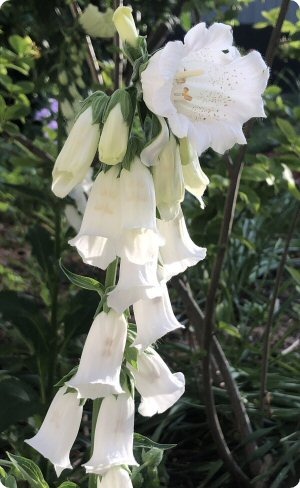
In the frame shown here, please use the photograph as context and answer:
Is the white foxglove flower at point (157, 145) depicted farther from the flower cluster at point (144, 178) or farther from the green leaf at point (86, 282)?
the green leaf at point (86, 282)

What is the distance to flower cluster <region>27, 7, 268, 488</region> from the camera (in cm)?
74

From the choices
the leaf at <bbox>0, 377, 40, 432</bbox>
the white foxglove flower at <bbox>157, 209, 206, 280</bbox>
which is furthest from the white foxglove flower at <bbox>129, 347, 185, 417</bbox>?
the leaf at <bbox>0, 377, 40, 432</bbox>

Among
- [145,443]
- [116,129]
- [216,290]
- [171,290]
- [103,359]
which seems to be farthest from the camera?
[171,290]

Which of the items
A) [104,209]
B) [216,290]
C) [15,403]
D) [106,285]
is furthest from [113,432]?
[216,290]

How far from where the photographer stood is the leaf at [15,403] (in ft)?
4.60

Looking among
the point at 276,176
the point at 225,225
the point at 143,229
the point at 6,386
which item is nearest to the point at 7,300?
the point at 6,386

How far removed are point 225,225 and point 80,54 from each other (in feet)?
1.98

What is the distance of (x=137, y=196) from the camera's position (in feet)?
2.51

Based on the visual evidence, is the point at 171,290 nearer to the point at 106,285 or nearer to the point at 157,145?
the point at 106,285

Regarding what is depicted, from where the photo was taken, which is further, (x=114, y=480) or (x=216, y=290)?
(x=216, y=290)

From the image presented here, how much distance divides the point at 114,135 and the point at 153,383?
0.34 meters

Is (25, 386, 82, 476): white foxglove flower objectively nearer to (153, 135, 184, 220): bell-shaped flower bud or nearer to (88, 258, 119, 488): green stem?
(88, 258, 119, 488): green stem

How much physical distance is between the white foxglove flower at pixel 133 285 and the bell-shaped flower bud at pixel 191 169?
96mm

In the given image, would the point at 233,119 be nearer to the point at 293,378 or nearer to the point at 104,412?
the point at 104,412
